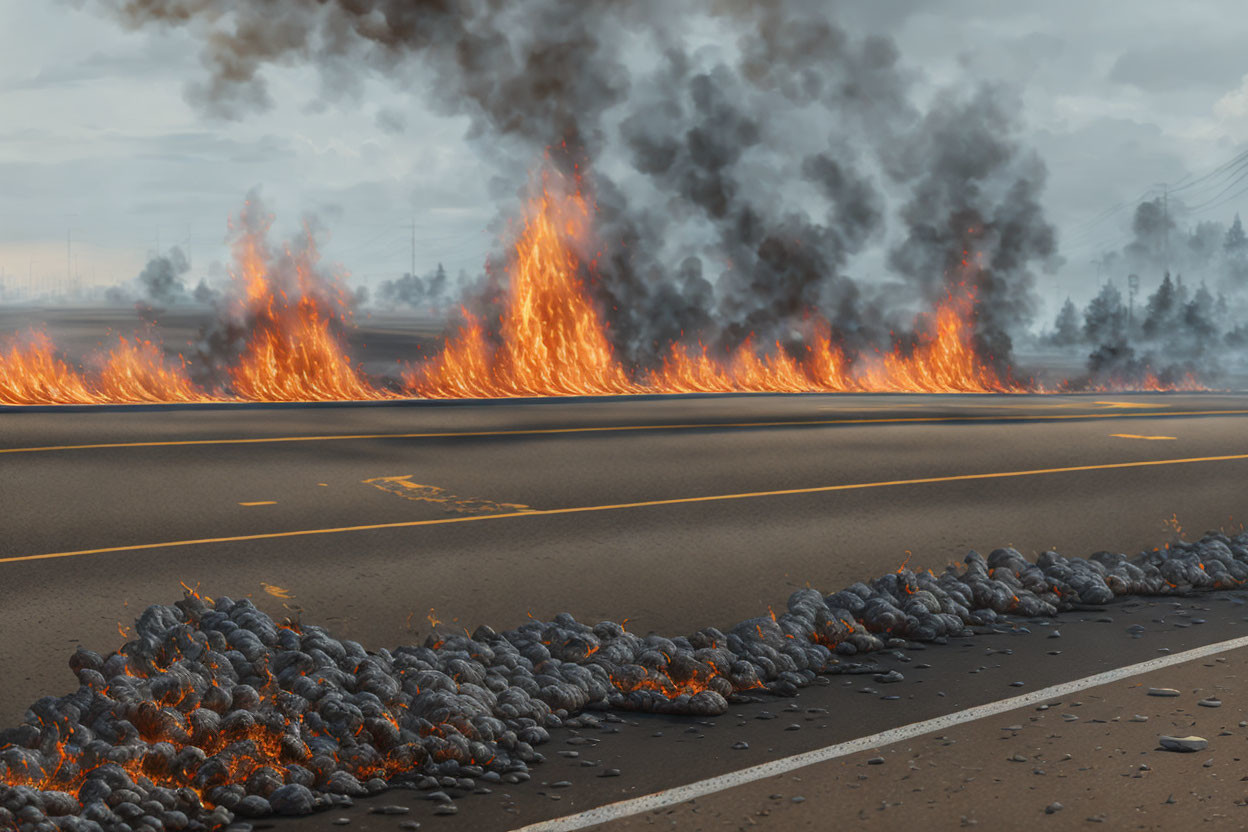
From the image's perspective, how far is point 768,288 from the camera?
43688mm

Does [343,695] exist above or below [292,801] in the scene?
above

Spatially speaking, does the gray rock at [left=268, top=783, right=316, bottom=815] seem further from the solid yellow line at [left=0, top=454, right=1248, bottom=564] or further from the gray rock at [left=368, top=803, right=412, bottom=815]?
the solid yellow line at [left=0, top=454, right=1248, bottom=564]

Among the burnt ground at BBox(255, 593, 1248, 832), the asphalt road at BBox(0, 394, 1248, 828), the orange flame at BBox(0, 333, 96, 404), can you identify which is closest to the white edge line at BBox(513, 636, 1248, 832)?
the burnt ground at BBox(255, 593, 1248, 832)

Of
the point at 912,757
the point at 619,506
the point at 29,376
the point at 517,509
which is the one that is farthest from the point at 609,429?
the point at 912,757

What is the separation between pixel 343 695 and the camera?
556 cm

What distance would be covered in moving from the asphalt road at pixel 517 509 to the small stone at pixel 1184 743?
3.75 feet

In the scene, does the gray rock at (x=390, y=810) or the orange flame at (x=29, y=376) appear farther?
the orange flame at (x=29, y=376)

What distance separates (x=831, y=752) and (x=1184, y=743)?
155 centimetres

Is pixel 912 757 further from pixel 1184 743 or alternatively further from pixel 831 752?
pixel 1184 743

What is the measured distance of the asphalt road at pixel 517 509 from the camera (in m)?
7.89

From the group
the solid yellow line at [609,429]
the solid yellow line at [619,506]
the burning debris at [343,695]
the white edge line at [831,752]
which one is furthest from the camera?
the solid yellow line at [609,429]

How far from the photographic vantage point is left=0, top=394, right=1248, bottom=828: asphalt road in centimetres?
789

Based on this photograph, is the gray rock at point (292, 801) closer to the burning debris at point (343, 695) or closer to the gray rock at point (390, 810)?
the burning debris at point (343, 695)

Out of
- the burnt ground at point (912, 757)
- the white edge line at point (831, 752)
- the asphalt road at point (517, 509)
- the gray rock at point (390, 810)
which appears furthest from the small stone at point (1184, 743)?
the gray rock at point (390, 810)
